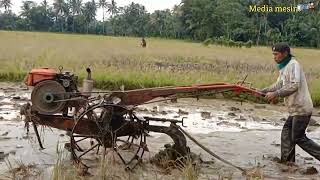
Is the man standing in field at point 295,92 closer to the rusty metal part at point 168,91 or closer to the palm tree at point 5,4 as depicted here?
the rusty metal part at point 168,91

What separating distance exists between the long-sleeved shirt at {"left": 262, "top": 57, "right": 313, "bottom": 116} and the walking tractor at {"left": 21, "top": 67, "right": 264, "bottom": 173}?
0.39m

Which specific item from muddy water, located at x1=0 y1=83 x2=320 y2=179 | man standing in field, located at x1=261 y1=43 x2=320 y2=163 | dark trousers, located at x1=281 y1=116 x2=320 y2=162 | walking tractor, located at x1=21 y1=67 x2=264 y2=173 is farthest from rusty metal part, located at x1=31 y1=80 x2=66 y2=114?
dark trousers, located at x1=281 y1=116 x2=320 y2=162

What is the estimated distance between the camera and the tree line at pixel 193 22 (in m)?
62.0

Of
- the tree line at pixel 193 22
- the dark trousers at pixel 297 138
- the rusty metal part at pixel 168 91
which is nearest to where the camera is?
the rusty metal part at pixel 168 91

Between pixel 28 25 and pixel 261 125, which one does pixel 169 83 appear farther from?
pixel 28 25

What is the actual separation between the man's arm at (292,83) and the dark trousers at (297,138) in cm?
43

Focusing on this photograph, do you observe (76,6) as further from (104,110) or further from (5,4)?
(104,110)

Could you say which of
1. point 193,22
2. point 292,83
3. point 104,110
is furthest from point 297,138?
point 193,22

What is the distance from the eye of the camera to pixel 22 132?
823cm

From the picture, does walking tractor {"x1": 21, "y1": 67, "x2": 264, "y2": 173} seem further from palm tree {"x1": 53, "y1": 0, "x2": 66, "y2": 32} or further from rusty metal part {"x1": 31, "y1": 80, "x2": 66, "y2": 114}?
palm tree {"x1": 53, "y1": 0, "x2": 66, "y2": 32}

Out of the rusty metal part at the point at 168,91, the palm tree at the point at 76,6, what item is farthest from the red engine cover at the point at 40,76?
the palm tree at the point at 76,6

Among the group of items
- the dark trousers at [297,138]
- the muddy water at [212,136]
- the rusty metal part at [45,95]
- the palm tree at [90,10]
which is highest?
the palm tree at [90,10]

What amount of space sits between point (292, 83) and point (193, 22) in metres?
67.1

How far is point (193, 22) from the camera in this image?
72.8 metres
